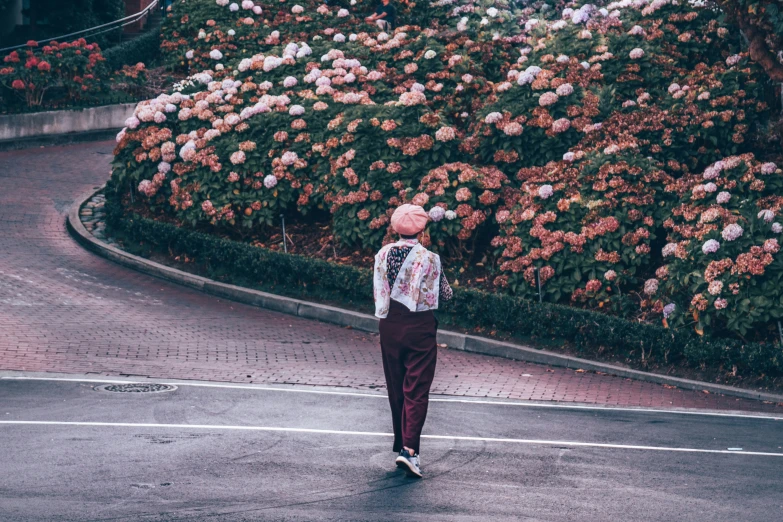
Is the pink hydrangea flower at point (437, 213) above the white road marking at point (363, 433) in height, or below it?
above

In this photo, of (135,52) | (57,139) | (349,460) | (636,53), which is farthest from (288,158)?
(135,52)

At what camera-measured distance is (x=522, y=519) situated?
6465 mm

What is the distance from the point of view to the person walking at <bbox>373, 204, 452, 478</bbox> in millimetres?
7426

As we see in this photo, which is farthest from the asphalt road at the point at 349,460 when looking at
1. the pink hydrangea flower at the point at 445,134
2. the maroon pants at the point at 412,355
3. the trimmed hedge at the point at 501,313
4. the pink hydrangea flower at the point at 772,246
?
the pink hydrangea flower at the point at 445,134

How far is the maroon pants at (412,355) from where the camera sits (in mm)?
7445

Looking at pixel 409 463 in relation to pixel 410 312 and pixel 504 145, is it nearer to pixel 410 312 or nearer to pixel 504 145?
pixel 410 312

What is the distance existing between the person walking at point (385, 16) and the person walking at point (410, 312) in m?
15.2

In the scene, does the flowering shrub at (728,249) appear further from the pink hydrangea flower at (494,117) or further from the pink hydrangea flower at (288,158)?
the pink hydrangea flower at (288,158)

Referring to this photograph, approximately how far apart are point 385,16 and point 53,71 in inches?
310

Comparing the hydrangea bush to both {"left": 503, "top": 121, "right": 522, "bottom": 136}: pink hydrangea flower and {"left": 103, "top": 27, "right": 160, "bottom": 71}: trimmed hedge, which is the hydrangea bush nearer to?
{"left": 503, "top": 121, "right": 522, "bottom": 136}: pink hydrangea flower

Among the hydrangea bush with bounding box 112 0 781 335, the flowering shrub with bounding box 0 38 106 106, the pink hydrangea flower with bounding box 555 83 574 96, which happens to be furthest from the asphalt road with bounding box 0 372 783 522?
the flowering shrub with bounding box 0 38 106 106

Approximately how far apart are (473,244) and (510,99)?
2.47m

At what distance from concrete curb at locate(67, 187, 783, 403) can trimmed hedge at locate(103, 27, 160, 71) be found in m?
10.6

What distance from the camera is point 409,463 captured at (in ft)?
23.8
